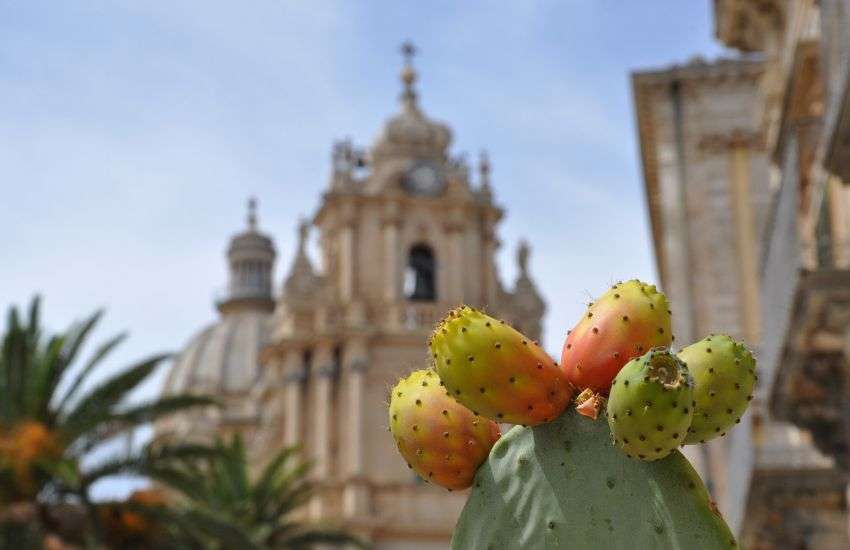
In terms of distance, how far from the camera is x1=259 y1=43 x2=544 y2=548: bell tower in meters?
50.9

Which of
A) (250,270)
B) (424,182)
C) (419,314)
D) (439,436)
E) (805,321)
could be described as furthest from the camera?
(250,270)

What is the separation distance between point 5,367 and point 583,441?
60.4 ft

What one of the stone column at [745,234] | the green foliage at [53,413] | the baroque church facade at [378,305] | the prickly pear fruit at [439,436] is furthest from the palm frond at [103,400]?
the baroque church facade at [378,305]

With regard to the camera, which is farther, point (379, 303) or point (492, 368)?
point (379, 303)

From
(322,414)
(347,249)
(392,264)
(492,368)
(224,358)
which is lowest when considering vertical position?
(492,368)

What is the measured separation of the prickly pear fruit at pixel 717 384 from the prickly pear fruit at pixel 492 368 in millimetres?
401

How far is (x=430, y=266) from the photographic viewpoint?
56.0 m

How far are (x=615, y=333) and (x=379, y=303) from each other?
1895 inches

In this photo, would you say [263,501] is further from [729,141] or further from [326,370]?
[326,370]

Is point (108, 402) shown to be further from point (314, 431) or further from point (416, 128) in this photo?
point (416, 128)

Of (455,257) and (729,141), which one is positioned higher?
(455,257)

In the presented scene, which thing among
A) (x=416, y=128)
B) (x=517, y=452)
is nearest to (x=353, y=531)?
(x=416, y=128)

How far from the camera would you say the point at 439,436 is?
5812 millimetres

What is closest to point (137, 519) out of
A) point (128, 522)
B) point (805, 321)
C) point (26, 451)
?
point (128, 522)
